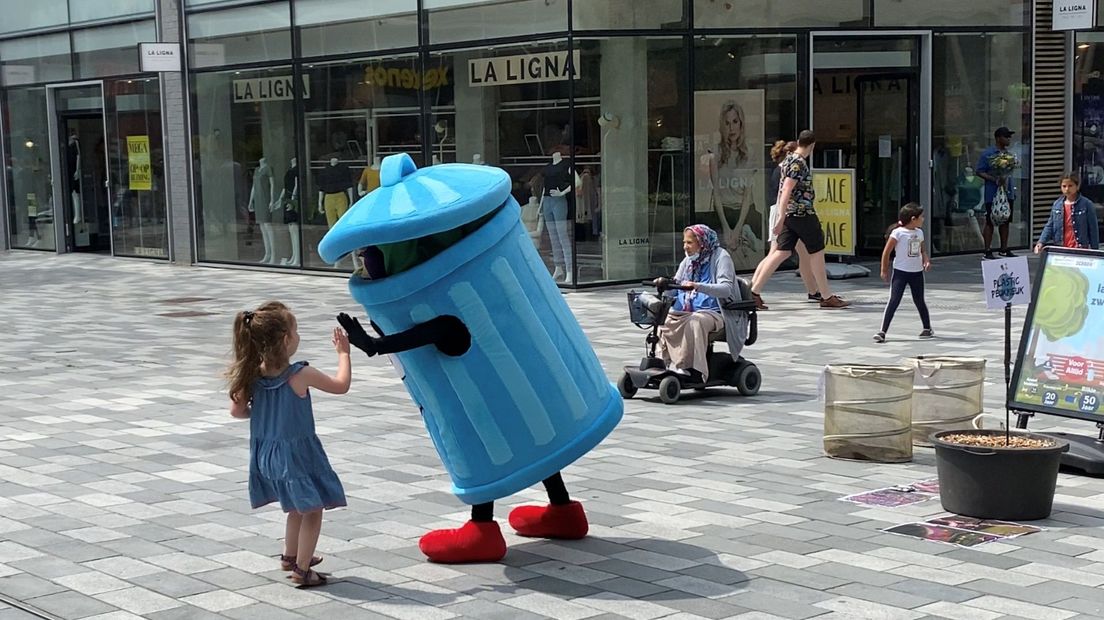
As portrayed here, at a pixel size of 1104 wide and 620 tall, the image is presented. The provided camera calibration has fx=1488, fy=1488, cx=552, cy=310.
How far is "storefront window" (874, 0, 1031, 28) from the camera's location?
63.7ft

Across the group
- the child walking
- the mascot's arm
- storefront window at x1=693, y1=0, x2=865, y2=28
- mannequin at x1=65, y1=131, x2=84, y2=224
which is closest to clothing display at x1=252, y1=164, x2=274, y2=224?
mannequin at x1=65, y1=131, x2=84, y2=224

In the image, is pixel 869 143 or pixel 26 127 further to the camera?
pixel 26 127

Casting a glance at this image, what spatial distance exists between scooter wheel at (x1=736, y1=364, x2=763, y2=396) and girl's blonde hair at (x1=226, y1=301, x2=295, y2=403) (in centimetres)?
510

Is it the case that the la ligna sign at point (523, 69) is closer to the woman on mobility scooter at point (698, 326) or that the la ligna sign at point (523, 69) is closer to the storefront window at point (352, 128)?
the storefront window at point (352, 128)

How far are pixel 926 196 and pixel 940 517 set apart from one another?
13.8 m

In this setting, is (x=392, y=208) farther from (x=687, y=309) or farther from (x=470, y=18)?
(x=470, y=18)

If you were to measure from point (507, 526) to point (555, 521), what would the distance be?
43 cm

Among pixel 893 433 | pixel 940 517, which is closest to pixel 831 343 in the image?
pixel 893 433

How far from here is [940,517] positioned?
22.7ft

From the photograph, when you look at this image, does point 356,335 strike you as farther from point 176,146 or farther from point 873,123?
point 176,146

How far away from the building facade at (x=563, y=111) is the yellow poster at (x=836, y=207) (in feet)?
0.12

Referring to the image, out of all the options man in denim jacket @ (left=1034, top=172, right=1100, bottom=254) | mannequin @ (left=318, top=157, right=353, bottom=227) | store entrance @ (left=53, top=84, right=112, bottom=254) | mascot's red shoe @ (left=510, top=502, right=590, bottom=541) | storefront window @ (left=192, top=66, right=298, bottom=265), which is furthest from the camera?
store entrance @ (left=53, top=84, right=112, bottom=254)

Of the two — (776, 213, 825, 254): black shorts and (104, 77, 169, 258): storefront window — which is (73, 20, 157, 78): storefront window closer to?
(104, 77, 169, 258): storefront window

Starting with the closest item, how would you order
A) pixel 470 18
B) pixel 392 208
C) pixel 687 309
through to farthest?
1. pixel 392 208
2. pixel 687 309
3. pixel 470 18
